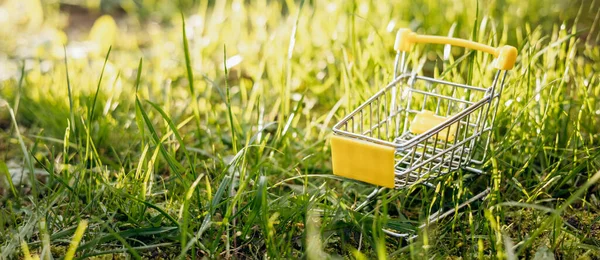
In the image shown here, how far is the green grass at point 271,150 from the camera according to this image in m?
1.96

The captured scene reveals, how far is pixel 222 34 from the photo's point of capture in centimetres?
404

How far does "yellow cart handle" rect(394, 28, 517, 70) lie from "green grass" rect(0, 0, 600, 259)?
0.24m

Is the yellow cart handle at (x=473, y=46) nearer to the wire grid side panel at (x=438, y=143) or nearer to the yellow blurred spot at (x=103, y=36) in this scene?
the wire grid side panel at (x=438, y=143)

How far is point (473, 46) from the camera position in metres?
2.18

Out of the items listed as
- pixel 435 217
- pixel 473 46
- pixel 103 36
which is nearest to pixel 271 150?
pixel 435 217

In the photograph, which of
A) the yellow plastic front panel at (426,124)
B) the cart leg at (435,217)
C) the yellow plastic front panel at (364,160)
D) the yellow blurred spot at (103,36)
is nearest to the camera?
the yellow plastic front panel at (364,160)

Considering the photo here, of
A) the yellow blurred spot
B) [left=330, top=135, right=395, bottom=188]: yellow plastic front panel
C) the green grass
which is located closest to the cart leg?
the green grass

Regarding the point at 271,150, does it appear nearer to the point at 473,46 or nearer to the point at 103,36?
the point at 473,46

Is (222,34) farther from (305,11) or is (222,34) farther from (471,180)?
(471,180)

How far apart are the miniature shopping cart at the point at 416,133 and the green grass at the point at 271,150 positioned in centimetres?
8

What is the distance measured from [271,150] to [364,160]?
64cm

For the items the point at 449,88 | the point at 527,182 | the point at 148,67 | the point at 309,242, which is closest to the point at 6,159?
the point at 148,67

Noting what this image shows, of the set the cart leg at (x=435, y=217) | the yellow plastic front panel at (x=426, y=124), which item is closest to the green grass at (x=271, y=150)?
the cart leg at (x=435, y=217)

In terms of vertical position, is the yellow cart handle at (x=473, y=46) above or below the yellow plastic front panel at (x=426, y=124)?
above
